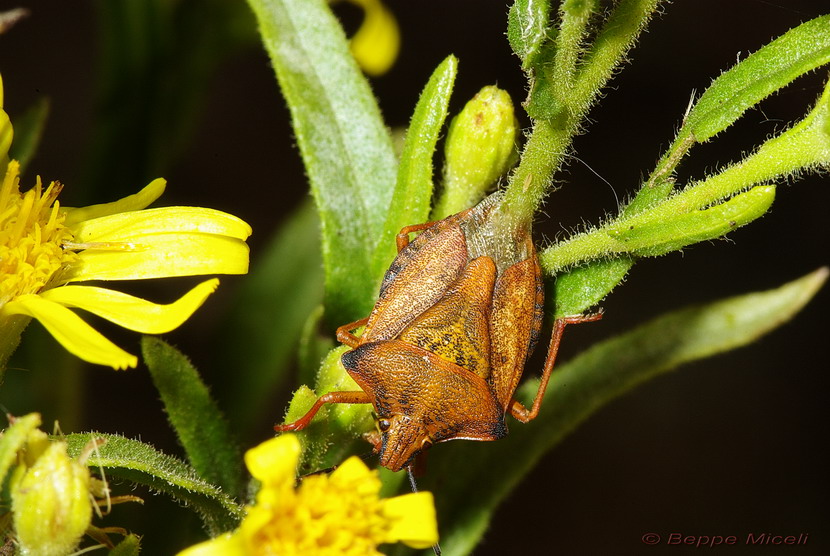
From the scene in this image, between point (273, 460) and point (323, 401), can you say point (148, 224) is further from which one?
point (273, 460)

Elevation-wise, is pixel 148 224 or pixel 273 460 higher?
pixel 148 224

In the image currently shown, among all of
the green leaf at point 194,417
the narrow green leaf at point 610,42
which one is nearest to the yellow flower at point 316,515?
the green leaf at point 194,417

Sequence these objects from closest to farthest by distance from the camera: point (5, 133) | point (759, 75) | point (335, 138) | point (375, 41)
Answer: point (759, 75) → point (5, 133) → point (335, 138) → point (375, 41)

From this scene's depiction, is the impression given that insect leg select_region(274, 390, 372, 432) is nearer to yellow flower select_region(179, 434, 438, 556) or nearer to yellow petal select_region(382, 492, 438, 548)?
yellow flower select_region(179, 434, 438, 556)

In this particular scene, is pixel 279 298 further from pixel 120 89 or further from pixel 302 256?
pixel 120 89

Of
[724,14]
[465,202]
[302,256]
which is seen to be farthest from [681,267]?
[465,202]

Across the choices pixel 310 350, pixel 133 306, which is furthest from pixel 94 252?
pixel 310 350
